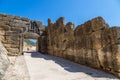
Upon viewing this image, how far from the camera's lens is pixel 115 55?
396cm

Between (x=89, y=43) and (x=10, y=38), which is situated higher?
(x=10, y=38)

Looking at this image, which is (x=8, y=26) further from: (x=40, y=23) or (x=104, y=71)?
(x=40, y=23)

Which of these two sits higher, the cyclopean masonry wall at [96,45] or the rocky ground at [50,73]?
the cyclopean masonry wall at [96,45]

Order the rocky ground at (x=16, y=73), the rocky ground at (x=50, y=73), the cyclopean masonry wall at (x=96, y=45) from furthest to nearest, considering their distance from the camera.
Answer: the cyclopean masonry wall at (x=96, y=45), the rocky ground at (x=50, y=73), the rocky ground at (x=16, y=73)

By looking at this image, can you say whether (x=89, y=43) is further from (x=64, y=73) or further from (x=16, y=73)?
(x=16, y=73)

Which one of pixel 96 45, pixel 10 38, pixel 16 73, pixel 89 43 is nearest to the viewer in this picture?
pixel 16 73

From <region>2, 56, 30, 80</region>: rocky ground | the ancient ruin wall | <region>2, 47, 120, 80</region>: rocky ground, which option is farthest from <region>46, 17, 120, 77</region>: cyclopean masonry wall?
the ancient ruin wall

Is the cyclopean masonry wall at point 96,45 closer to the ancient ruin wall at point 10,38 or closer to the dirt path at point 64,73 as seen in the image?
the dirt path at point 64,73

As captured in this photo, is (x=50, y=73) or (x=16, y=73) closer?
(x=16, y=73)

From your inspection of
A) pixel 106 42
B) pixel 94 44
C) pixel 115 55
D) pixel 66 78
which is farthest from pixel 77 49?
pixel 66 78

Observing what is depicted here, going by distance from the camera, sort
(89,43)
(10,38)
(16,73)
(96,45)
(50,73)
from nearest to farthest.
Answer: (16,73), (50,73), (96,45), (89,43), (10,38)

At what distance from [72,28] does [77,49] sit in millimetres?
1568

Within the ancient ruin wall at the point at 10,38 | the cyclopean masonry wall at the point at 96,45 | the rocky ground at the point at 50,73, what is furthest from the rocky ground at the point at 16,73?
the cyclopean masonry wall at the point at 96,45

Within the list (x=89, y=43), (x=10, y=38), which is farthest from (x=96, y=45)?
(x=10, y=38)
